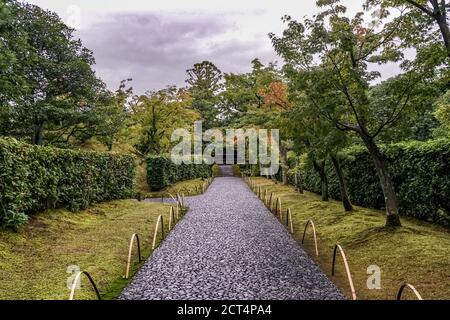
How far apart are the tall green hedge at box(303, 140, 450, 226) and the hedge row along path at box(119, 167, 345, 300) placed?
166 inches

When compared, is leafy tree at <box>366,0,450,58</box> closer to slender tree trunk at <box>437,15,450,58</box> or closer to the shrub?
slender tree trunk at <box>437,15,450,58</box>

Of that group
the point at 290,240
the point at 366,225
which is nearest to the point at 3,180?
the point at 290,240

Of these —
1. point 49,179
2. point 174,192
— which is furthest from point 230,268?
point 174,192

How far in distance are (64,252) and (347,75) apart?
847 centimetres

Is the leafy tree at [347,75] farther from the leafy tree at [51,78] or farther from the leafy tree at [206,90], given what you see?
the leafy tree at [206,90]

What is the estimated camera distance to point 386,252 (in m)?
8.30

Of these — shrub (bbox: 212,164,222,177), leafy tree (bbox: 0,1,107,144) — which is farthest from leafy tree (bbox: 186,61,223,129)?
leafy tree (bbox: 0,1,107,144)

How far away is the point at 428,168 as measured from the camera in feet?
35.6

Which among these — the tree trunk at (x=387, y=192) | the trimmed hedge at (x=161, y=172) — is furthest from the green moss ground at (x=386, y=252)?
the trimmed hedge at (x=161, y=172)

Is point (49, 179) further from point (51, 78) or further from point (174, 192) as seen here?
point (174, 192)

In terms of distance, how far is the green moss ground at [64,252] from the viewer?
619 centimetres

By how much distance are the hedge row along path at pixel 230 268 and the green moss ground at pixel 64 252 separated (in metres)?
0.62
